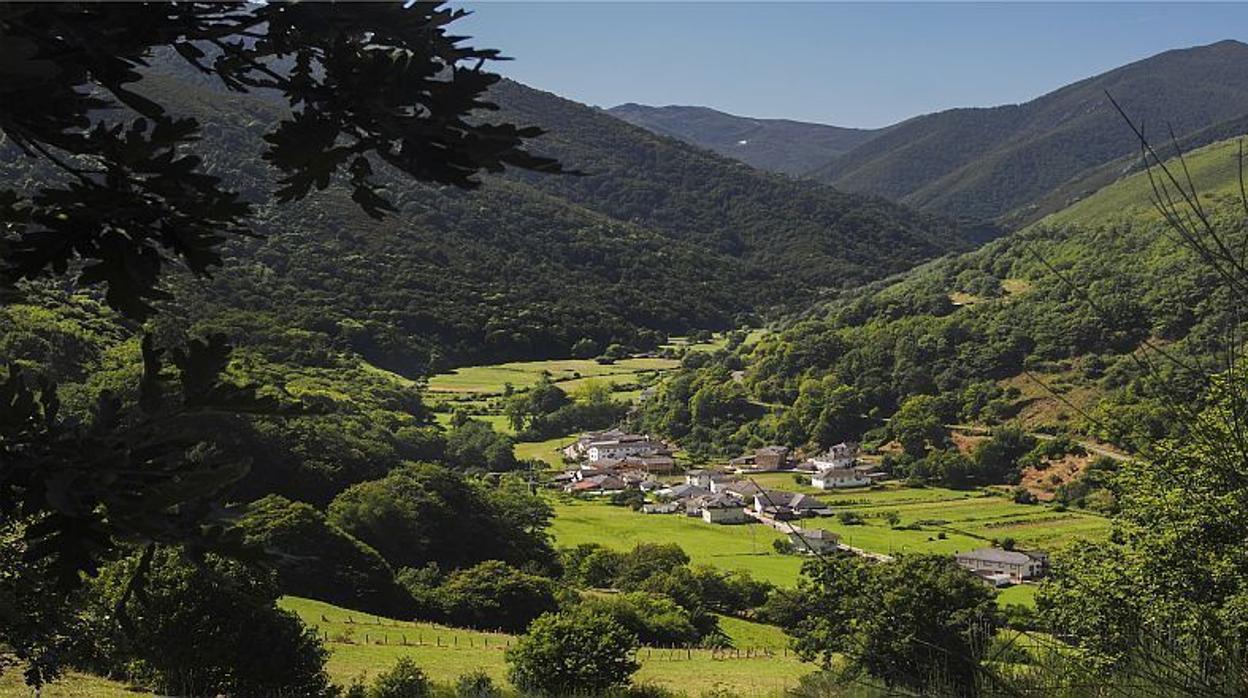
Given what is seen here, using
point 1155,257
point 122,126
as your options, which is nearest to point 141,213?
point 122,126

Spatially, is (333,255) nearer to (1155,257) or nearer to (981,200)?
(1155,257)

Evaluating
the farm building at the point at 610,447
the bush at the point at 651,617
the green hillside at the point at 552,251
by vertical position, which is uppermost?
the green hillside at the point at 552,251

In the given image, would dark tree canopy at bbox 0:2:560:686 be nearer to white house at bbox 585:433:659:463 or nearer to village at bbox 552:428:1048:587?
village at bbox 552:428:1048:587

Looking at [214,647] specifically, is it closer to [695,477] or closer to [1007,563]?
[1007,563]

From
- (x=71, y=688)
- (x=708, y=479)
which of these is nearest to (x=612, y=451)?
(x=708, y=479)

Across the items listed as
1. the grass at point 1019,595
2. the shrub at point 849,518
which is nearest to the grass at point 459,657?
the grass at point 1019,595

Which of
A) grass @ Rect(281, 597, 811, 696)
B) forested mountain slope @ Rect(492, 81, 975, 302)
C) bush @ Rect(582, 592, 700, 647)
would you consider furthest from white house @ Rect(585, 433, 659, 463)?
forested mountain slope @ Rect(492, 81, 975, 302)

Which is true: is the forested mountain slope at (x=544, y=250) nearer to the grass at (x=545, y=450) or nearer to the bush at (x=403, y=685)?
the grass at (x=545, y=450)
